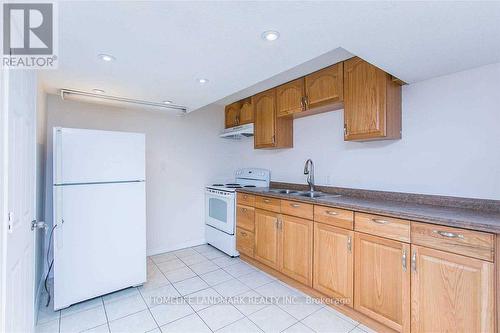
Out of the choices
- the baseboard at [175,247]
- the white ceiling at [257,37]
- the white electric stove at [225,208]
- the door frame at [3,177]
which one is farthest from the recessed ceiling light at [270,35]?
the baseboard at [175,247]

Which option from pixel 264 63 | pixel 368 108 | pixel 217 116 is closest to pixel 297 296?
pixel 368 108

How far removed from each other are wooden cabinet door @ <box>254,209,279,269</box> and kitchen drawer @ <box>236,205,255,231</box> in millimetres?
81

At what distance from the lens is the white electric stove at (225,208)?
11.1 ft

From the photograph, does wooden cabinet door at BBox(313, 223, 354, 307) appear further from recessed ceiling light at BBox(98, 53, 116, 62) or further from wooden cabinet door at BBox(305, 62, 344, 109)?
recessed ceiling light at BBox(98, 53, 116, 62)

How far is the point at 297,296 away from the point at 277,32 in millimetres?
2281

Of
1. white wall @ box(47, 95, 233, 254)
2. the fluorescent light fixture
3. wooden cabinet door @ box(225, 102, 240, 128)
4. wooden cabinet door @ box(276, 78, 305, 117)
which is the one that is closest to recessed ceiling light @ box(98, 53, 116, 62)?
the fluorescent light fixture

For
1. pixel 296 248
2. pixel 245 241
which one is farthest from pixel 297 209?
pixel 245 241

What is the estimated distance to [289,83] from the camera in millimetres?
2896

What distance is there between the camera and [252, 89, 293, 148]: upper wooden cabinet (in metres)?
3.16

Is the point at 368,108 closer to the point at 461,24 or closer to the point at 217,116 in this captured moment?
the point at 461,24

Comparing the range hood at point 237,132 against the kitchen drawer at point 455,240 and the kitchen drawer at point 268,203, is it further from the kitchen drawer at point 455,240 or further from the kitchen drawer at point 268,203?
the kitchen drawer at point 455,240

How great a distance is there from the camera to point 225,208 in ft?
11.4

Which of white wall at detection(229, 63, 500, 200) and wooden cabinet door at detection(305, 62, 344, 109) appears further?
wooden cabinet door at detection(305, 62, 344, 109)

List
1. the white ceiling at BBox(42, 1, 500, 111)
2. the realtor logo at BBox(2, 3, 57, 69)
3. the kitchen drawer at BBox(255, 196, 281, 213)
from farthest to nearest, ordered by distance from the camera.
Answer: the kitchen drawer at BBox(255, 196, 281, 213) → the white ceiling at BBox(42, 1, 500, 111) → the realtor logo at BBox(2, 3, 57, 69)
